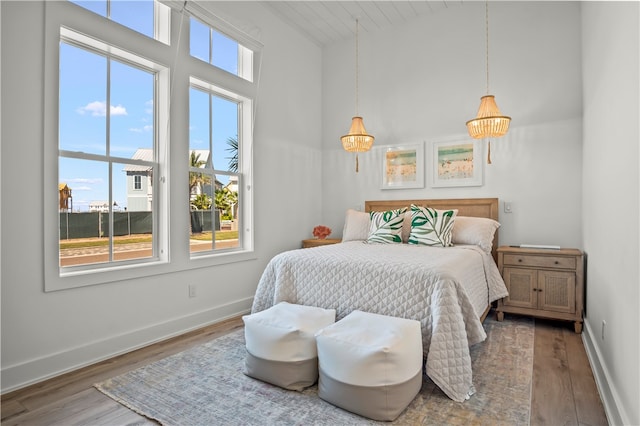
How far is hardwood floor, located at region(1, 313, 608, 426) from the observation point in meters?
1.85

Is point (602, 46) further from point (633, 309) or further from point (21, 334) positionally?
point (21, 334)

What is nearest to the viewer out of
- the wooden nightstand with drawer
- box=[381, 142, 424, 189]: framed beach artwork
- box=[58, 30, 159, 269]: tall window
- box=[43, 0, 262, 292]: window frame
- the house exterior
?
box=[43, 0, 262, 292]: window frame

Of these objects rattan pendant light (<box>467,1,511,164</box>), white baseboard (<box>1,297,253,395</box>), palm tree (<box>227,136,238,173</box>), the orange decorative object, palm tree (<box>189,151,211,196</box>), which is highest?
rattan pendant light (<box>467,1,511,164</box>)

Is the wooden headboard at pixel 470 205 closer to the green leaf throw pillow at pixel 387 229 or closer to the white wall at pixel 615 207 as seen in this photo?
the green leaf throw pillow at pixel 387 229

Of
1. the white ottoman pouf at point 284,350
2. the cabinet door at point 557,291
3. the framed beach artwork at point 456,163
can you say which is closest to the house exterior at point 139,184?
the white ottoman pouf at point 284,350

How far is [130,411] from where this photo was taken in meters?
1.92

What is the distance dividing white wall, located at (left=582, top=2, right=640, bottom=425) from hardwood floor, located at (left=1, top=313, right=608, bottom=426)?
11cm

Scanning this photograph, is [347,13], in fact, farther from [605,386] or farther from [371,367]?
[605,386]

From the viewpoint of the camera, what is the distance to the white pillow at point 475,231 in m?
3.47

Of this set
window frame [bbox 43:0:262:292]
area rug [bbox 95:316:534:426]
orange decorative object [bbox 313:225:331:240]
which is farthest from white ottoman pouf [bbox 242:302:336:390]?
orange decorative object [bbox 313:225:331:240]

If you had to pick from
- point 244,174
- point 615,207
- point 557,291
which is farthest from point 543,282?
point 244,174

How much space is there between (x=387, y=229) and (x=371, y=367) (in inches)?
80.8

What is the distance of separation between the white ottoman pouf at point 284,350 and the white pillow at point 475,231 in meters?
1.96

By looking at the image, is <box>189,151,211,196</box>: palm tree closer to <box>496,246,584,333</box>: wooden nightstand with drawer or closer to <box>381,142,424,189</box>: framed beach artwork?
<box>381,142,424,189</box>: framed beach artwork
